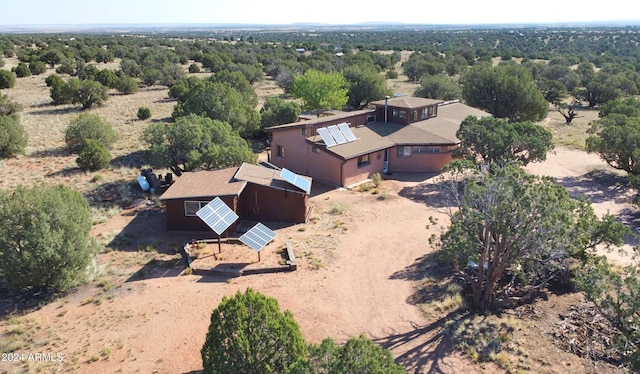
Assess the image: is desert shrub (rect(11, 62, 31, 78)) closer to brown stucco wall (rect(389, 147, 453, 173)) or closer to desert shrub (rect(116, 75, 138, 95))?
desert shrub (rect(116, 75, 138, 95))

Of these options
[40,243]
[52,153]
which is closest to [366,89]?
[52,153]

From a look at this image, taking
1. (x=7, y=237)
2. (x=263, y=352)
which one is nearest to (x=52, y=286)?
(x=7, y=237)

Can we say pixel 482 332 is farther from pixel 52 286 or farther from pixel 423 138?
pixel 423 138

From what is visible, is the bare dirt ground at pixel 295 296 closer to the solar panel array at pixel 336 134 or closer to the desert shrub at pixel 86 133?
the solar panel array at pixel 336 134

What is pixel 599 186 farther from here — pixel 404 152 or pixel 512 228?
pixel 512 228

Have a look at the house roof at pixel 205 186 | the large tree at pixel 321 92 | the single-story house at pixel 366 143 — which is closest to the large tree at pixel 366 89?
the large tree at pixel 321 92

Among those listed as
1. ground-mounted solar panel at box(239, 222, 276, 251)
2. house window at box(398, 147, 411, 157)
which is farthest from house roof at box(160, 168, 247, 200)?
house window at box(398, 147, 411, 157)
